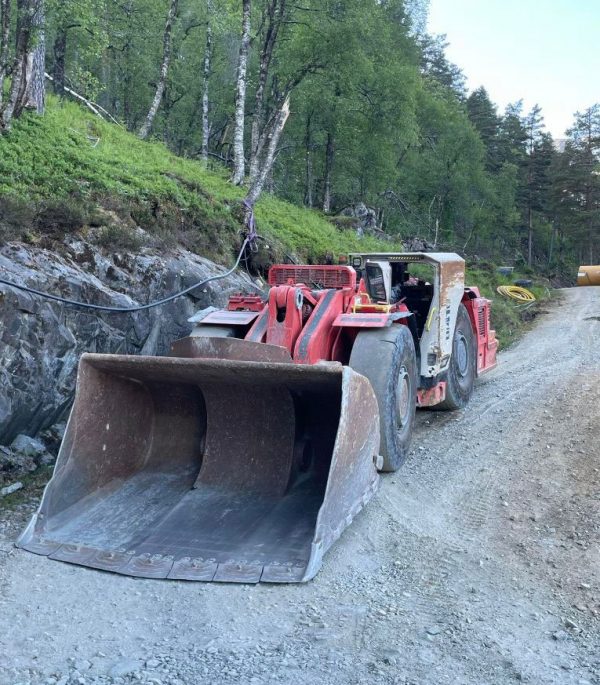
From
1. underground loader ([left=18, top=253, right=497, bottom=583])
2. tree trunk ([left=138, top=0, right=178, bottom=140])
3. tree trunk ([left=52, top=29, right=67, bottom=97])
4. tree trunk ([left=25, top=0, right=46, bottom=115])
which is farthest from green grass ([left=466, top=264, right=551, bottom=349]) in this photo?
tree trunk ([left=52, top=29, right=67, bottom=97])

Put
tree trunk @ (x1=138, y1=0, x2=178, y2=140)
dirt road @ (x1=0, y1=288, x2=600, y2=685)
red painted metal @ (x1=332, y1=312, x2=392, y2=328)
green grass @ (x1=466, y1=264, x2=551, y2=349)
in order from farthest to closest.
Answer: tree trunk @ (x1=138, y1=0, x2=178, y2=140), green grass @ (x1=466, y1=264, x2=551, y2=349), red painted metal @ (x1=332, y1=312, x2=392, y2=328), dirt road @ (x1=0, y1=288, x2=600, y2=685)

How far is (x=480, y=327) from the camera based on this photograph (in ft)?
30.7

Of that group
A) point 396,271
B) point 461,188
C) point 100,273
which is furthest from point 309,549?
point 461,188

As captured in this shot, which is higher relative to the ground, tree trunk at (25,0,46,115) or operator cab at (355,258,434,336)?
tree trunk at (25,0,46,115)

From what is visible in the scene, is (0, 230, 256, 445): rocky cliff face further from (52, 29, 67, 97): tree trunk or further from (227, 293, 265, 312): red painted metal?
(52, 29, 67, 97): tree trunk

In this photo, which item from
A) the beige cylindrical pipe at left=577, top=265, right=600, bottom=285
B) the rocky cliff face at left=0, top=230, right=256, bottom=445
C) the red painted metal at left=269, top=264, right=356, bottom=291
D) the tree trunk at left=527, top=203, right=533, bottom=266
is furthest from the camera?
the tree trunk at left=527, top=203, right=533, bottom=266

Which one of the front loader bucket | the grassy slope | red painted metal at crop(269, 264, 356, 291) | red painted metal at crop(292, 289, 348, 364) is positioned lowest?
the front loader bucket

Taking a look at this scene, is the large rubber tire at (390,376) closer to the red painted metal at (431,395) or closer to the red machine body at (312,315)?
the red machine body at (312,315)

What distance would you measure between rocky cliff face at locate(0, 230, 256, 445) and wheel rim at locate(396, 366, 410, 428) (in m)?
2.70

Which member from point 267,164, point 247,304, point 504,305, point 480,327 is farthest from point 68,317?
point 504,305

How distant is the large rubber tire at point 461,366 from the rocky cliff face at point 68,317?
2.90 meters

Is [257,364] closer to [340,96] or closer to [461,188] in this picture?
[340,96]

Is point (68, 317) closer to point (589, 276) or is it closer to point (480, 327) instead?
point (480, 327)

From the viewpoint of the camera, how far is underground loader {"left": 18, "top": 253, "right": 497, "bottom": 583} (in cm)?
436
